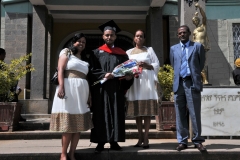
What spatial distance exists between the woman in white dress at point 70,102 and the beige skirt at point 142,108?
0.74 meters

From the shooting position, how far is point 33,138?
19.4 ft

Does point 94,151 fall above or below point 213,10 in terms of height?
below

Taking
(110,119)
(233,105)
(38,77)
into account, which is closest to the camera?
(110,119)

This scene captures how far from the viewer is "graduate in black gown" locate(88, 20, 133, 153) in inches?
166

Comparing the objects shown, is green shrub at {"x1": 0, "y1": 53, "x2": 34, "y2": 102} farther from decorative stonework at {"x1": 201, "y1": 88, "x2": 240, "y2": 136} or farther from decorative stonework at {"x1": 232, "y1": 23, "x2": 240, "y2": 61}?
decorative stonework at {"x1": 232, "y1": 23, "x2": 240, "y2": 61}

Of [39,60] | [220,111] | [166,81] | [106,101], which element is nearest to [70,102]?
[106,101]

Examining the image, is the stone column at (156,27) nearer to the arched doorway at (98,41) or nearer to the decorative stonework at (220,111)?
the arched doorway at (98,41)

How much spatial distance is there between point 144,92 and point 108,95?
0.60m

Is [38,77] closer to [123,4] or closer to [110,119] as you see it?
[123,4]

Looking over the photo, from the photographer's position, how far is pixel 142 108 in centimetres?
447

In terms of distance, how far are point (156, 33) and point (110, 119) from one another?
556 centimetres

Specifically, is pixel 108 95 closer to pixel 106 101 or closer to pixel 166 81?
pixel 106 101

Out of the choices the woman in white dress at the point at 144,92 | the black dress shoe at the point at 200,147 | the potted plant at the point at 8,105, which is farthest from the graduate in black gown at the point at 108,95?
the potted plant at the point at 8,105

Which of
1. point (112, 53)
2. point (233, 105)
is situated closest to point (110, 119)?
point (112, 53)
